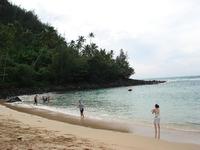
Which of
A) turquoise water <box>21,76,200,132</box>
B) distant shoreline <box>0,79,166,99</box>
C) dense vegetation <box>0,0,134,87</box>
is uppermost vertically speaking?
dense vegetation <box>0,0,134,87</box>

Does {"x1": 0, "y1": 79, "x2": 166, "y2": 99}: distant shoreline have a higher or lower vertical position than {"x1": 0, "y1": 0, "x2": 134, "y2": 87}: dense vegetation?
lower

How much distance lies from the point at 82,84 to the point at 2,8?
53.0 m

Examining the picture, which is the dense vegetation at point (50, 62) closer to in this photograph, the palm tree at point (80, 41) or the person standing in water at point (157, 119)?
the palm tree at point (80, 41)

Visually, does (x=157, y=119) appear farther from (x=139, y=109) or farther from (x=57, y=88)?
(x=57, y=88)

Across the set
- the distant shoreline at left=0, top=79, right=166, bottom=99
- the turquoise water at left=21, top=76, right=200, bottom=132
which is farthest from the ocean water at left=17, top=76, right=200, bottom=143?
the distant shoreline at left=0, top=79, right=166, bottom=99

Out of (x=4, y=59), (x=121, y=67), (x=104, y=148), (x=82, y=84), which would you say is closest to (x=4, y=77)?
(x=4, y=59)

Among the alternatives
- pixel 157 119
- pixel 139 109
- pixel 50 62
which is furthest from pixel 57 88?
pixel 157 119

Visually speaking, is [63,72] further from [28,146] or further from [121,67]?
[28,146]

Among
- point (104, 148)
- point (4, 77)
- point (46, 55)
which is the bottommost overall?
point (104, 148)

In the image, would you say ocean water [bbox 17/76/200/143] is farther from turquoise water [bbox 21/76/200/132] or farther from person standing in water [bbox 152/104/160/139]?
person standing in water [bbox 152/104/160/139]

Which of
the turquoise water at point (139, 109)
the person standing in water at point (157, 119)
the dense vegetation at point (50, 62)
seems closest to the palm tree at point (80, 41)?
the dense vegetation at point (50, 62)

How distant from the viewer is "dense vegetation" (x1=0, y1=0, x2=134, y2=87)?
81.7m

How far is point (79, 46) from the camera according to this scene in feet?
376

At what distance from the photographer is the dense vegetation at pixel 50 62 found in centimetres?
8169
